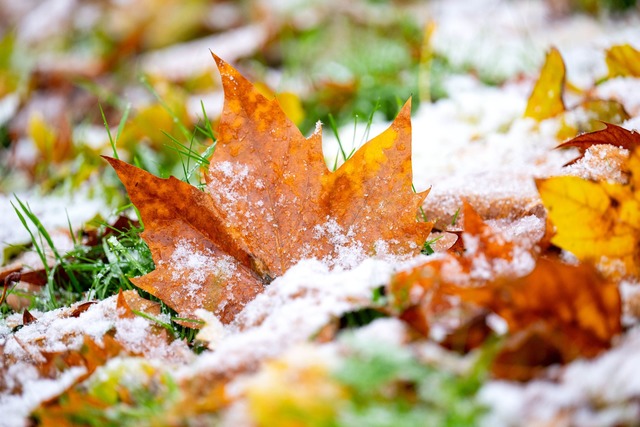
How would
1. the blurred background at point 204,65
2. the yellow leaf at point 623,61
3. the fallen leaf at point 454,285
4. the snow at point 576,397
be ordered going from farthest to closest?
the blurred background at point 204,65 → the yellow leaf at point 623,61 → the fallen leaf at point 454,285 → the snow at point 576,397

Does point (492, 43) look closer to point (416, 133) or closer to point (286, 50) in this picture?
point (286, 50)

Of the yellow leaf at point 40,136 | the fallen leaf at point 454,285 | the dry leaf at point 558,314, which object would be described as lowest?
the dry leaf at point 558,314

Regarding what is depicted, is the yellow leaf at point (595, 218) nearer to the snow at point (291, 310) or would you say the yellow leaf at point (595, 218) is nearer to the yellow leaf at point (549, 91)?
the snow at point (291, 310)

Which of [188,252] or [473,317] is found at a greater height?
[188,252]

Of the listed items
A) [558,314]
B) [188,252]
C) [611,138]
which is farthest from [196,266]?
[611,138]

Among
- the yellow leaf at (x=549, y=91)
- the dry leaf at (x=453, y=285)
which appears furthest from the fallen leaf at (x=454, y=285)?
the yellow leaf at (x=549, y=91)

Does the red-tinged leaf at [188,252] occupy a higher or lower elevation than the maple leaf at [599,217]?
higher

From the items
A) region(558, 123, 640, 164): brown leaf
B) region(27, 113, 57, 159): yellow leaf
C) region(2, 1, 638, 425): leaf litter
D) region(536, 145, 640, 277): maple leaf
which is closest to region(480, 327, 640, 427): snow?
region(2, 1, 638, 425): leaf litter

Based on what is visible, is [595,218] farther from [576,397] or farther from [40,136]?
[40,136]
